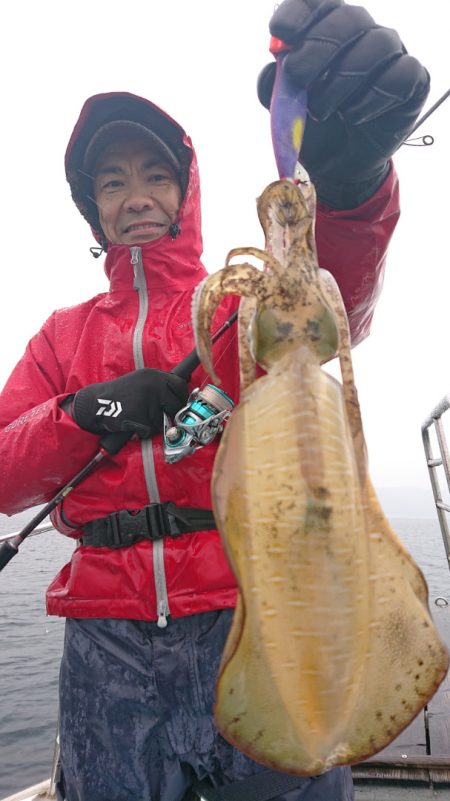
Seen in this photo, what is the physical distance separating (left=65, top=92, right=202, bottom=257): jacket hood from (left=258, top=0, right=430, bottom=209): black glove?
120cm

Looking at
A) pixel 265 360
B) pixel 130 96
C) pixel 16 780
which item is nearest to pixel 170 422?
pixel 265 360

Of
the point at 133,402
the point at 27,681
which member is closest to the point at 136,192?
the point at 133,402

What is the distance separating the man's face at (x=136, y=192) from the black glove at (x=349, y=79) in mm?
1173

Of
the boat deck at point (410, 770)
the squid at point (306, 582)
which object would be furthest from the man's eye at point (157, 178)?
the boat deck at point (410, 770)

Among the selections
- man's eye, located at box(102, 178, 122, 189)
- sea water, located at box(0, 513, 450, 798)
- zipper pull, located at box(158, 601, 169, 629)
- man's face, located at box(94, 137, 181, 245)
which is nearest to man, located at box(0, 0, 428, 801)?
zipper pull, located at box(158, 601, 169, 629)

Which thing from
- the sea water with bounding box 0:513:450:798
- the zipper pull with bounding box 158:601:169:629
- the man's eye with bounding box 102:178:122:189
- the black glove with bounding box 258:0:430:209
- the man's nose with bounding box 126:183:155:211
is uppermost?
the man's eye with bounding box 102:178:122:189

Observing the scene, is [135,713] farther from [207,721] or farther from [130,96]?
[130,96]

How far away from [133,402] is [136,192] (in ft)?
4.91

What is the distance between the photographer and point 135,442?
281 centimetres

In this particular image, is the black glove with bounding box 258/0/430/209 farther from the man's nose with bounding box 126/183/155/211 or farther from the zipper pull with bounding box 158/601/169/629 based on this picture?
the zipper pull with bounding box 158/601/169/629

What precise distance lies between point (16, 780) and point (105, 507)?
8.44m

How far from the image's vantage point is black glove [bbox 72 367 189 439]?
2.58 m

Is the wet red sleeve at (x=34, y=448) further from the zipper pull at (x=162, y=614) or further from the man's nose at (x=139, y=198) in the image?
the man's nose at (x=139, y=198)

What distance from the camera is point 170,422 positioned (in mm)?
2666
